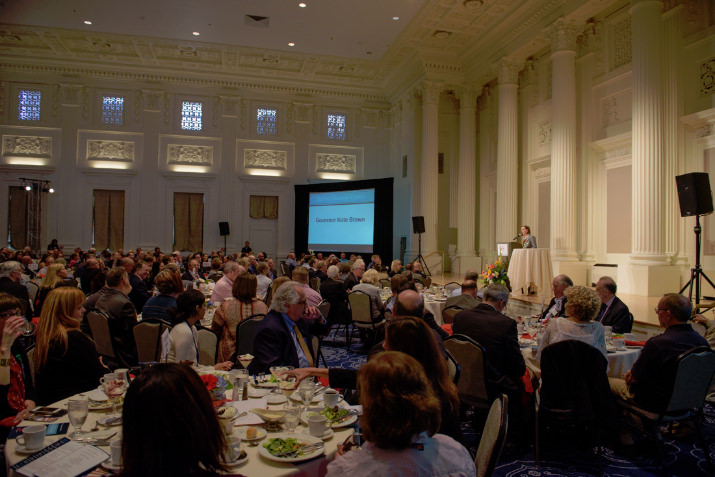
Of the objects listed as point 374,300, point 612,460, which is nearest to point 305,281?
point 374,300

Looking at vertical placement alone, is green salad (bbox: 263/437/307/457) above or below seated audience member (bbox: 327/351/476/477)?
below

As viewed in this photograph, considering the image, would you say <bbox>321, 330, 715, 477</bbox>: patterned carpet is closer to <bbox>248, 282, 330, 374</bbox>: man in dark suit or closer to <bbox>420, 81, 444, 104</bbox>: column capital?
<bbox>248, 282, 330, 374</bbox>: man in dark suit

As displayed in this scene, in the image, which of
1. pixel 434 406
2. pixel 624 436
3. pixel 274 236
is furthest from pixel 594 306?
pixel 274 236

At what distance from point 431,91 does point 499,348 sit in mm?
12852

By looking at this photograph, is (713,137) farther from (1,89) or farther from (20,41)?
(1,89)

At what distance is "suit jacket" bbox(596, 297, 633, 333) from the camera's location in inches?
182

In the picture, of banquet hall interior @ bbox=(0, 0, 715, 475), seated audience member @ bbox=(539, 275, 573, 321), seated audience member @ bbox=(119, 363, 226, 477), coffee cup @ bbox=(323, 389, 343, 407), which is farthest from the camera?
banquet hall interior @ bbox=(0, 0, 715, 475)

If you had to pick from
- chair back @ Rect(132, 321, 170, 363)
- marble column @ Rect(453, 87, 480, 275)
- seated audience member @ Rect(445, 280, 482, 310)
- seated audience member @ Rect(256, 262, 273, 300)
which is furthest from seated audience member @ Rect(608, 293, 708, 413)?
marble column @ Rect(453, 87, 480, 275)

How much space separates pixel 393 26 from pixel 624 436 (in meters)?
12.4

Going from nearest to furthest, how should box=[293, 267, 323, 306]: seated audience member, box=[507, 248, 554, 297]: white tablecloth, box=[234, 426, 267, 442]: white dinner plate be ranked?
box=[234, 426, 267, 442]: white dinner plate < box=[293, 267, 323, 306]: seated audience member < box=[507, 248, 554, 297]: white tablecloth

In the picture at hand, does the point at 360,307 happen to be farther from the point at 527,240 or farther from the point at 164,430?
the point at 164,430

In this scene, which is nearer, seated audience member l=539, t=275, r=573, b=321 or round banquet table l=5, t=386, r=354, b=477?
round banquet table l=5, t=386, r=354, b=477

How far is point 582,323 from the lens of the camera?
348 cm

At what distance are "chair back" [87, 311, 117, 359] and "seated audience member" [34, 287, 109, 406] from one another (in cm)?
161
